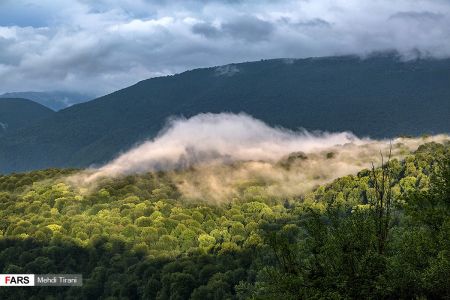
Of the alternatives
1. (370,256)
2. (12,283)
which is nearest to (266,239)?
(370,256)

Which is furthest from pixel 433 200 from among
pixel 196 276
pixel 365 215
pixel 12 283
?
pixel 12 283

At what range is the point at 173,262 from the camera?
19350 cm

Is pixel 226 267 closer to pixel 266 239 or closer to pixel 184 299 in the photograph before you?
pixel 184 299

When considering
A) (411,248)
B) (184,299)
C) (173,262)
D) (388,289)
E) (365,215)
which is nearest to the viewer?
(388,289)

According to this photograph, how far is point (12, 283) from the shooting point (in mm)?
189500

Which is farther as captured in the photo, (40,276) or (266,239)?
(40,276)

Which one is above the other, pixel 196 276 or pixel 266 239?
pixel 266 239

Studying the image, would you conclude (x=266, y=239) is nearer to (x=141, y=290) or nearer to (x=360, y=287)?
(x=360, y=287)

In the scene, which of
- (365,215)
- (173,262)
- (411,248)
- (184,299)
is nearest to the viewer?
(411,248)

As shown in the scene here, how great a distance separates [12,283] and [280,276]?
16611 centimetres

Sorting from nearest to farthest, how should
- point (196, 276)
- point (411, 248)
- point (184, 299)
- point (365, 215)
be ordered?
1. point (411, 248)
2. point (365, 215)
3. point (184, 299)
4. point (196, 276)

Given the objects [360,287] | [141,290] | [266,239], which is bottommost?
[141,290]

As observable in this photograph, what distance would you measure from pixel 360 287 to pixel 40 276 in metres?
174

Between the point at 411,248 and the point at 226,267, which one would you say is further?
the point at 226,267
